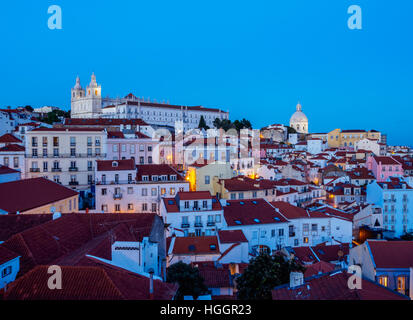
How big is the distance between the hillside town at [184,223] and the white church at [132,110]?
35.1 meters

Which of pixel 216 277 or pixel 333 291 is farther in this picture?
pixel 216 277

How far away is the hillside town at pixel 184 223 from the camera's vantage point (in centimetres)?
1131

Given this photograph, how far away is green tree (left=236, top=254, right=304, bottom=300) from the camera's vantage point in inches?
611

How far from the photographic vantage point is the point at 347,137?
121938 mm

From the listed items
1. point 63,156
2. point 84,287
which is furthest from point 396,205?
point 84,287

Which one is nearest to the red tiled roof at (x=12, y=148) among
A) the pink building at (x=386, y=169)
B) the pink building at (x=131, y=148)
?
the pink building at (x=131, y=148)

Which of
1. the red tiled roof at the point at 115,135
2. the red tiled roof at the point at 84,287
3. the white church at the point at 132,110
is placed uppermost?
the white church at the point at 132,110

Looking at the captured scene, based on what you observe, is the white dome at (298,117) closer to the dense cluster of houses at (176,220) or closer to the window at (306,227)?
the dense cluster of houses at (176,220)

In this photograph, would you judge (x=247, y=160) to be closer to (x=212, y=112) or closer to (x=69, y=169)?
(x=69, y=169)

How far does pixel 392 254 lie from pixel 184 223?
16508 mm

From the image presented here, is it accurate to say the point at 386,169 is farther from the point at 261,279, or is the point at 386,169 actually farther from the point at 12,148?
the point at 12,148

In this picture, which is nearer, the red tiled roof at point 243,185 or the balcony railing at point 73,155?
the red tiled roof at point 243,185

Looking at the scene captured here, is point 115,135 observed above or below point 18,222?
above

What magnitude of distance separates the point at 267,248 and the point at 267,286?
46.1ft
